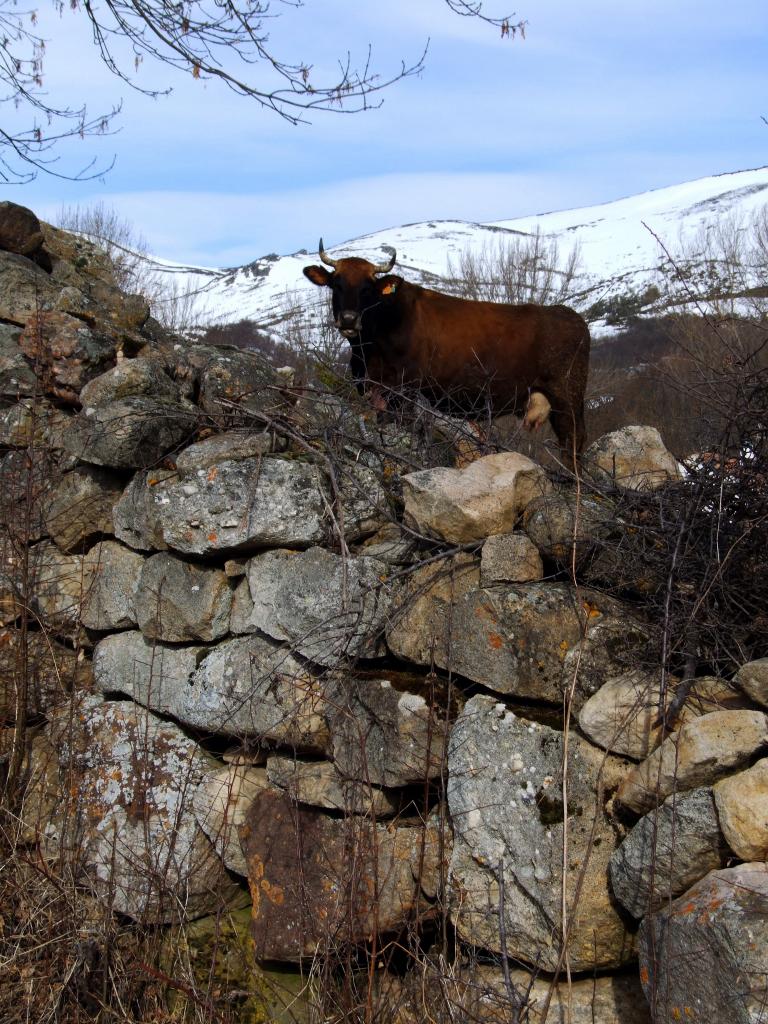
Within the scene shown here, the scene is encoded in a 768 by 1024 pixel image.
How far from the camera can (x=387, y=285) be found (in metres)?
6.75

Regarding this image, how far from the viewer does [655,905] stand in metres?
2.84

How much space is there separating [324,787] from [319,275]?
178 inches

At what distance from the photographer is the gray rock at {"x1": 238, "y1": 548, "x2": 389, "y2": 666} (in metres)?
3.87

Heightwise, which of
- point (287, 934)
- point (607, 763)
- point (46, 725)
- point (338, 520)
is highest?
point (338, 520)

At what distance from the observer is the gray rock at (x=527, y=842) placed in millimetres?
3061

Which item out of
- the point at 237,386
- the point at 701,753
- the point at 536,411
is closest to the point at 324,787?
the point at 701,753

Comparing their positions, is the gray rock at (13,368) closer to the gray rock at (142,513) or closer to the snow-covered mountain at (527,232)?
the gray rock at (142,513)

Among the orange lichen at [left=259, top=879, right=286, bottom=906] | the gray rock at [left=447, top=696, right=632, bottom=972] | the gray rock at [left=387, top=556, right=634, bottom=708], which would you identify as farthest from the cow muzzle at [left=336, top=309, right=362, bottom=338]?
the orange lichen at [left=259, top=879, right=286, bottom=906]

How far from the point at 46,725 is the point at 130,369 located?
1943 mm

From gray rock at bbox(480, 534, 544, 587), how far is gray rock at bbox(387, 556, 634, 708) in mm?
65

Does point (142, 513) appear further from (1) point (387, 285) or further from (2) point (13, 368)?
(1) point (387, 285)

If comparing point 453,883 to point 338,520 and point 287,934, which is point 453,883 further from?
point 338,520

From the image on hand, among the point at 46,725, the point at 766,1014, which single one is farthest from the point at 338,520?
the point at 766,1014

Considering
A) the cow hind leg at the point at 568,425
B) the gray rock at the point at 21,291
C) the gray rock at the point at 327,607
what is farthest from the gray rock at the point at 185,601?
the cow hind leg at the point at 568,425
